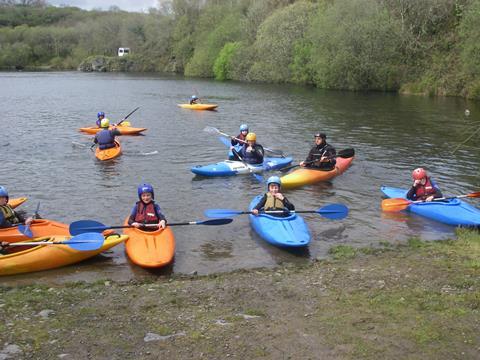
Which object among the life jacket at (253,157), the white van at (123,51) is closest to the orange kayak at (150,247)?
the life jacket at (253,157)

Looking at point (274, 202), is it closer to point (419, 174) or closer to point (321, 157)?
point (419, 174)

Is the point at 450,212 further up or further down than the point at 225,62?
further down

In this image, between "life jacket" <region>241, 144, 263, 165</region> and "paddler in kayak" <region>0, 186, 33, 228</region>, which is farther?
"life jacket" <region>241, 144, 263, 165</region>

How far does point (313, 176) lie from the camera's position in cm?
1436

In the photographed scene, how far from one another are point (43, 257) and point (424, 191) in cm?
812

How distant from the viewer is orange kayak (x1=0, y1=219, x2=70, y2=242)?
8.85m

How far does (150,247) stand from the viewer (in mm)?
8562

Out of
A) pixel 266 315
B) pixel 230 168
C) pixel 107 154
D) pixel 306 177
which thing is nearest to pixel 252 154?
pixel 230 168

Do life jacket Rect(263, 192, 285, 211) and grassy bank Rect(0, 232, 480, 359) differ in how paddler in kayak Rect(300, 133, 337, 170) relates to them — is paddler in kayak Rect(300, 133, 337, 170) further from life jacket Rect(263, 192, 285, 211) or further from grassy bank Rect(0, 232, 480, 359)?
grassy bank Rect(0, 232, 480, 359)

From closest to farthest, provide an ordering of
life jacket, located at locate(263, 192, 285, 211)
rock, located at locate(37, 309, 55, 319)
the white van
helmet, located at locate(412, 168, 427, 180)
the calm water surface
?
rock, located at locate(37, 309, 55, 319) < the calm water surface < life jacket, located at locate(263, 192, 285, 211) < helmet, located at locate(412, 168, 427, 180) < the white van

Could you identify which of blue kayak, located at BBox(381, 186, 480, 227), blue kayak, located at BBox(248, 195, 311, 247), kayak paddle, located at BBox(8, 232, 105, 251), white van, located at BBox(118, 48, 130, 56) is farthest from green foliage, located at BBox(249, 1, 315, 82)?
white van, located at BBox(118, 48, 130, 56)

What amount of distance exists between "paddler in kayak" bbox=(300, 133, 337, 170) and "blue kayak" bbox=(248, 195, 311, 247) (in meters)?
4.81

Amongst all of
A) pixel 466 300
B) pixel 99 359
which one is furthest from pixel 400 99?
pixel 99 359

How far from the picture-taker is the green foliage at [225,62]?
64.3 metres
